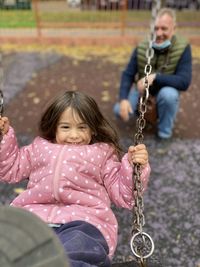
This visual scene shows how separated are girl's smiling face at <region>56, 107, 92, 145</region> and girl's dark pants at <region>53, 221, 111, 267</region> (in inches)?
18.1

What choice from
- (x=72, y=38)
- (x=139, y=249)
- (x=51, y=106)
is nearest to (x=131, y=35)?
(x=72, y=38)

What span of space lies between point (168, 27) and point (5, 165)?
2092mm

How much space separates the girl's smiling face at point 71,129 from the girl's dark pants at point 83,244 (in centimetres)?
46

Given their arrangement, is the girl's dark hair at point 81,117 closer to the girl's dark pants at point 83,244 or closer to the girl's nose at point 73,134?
the girl's nose at point 73,134

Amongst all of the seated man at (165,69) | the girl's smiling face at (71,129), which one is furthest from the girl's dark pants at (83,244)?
the seated man at (165,69)

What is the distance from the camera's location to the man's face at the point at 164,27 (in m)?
3.66

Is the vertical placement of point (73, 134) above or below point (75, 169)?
above

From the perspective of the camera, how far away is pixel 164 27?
12.1ft

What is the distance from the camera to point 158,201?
3266 mm

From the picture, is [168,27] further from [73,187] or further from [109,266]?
[109,266]

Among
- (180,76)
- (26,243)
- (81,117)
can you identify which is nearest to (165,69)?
(180,76)

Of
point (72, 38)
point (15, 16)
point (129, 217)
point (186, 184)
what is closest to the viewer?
point (129, 217)

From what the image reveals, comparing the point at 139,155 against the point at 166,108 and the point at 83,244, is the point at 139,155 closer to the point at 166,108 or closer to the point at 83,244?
the point at 83,244

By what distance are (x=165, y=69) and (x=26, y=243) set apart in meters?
2.87
